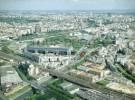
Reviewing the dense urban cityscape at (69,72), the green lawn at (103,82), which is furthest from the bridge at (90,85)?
the green lawn at (103,82)

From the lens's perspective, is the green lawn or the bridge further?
the green lawn

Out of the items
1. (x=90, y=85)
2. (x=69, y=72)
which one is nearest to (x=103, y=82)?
(x=90, y=85)

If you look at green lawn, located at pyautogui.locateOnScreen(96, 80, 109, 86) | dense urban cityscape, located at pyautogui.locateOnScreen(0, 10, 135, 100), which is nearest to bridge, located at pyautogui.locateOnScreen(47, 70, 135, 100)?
dense urban cityscape, located at pyautogui.locateOnScreen(0, 10, 135, 100)

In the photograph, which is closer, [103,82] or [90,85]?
[90,85]

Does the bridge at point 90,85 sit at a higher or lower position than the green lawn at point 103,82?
higher

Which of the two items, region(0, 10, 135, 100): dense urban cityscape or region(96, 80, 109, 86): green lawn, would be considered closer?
region(0, 10, 135, 100): dense urban cityscape

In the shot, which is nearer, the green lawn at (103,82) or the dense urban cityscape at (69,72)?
the dense urban cityscape at (69,72)

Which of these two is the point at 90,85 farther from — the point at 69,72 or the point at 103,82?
the point at 69,72

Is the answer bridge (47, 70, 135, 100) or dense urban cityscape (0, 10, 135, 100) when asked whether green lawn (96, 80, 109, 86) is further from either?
bridge (47, 70, 135, 100)

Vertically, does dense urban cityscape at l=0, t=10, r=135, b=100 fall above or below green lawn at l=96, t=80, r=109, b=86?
above

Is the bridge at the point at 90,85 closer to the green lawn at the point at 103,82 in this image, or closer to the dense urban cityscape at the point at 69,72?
the dense urban cityscape at the point at 69,72

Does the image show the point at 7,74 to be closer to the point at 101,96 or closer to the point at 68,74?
the point at 68,74
